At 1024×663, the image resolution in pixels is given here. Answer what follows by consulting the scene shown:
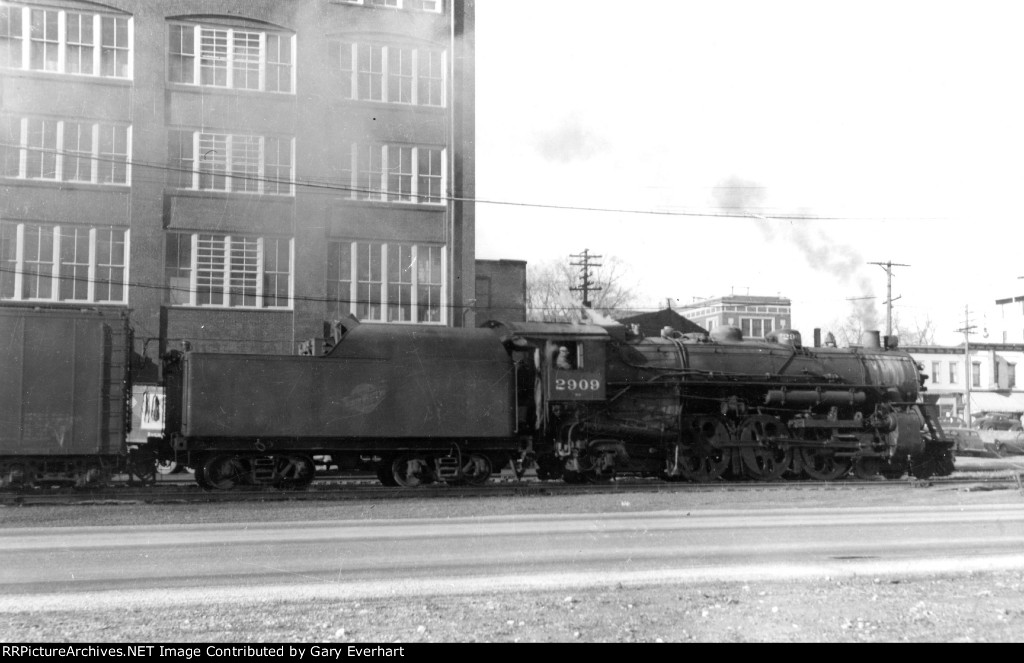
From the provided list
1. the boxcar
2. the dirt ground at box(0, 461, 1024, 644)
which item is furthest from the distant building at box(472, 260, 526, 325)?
the dirt ground at box(0, 461, 1024, 644)

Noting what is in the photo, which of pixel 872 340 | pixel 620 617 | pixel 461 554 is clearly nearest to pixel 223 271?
pixel 461 554

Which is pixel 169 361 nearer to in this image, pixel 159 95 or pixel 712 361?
pixel 159 95

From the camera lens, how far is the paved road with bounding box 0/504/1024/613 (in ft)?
25.2

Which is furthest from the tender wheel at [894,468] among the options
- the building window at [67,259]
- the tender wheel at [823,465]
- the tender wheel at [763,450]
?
the building window at [67,259]

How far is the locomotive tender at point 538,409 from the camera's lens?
48.9 ft

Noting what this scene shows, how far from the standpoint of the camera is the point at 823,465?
1870cm

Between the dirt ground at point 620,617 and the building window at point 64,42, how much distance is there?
16.9 feet

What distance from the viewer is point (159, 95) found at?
30.3 ft

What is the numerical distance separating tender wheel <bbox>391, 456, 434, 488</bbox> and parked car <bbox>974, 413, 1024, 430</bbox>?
36.9 m

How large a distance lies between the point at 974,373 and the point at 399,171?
39.2 meters

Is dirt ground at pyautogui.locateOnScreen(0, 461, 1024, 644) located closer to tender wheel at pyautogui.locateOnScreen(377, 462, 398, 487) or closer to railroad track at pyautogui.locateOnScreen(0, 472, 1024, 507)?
railroad track at pyautogui.locateOnScreen(0, 472, 1024, 507)

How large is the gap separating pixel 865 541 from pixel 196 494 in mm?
9295

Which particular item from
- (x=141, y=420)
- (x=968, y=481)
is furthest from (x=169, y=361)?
(x=968, y=481)

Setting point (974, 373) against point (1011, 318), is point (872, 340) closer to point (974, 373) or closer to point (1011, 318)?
point (1011, 318)
